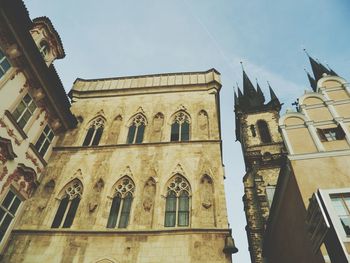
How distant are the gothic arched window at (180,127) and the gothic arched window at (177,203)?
269 cm

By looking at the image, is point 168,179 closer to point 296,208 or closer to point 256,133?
point 296,208

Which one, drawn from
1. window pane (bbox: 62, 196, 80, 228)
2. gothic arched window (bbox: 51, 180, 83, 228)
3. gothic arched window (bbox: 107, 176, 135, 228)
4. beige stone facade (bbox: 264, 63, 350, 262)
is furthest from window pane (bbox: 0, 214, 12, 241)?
beige stone facade (bbox: 264, 63, 350, 262)

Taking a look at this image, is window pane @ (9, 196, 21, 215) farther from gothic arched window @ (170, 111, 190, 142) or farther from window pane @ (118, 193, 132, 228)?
gothic arched window @ (170, 111, 190, 142)

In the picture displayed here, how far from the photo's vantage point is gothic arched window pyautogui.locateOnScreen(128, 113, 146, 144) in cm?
1454

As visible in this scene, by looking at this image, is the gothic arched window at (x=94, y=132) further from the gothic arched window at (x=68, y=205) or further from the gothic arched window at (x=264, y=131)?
the gothic arched window at (x=264, y=131)

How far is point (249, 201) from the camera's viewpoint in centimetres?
2083

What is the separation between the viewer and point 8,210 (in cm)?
1080

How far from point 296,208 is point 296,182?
1043 mm

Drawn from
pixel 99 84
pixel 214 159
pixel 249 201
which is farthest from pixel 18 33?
pixel 249 201

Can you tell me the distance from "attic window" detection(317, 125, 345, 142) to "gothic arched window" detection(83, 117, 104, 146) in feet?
36.1

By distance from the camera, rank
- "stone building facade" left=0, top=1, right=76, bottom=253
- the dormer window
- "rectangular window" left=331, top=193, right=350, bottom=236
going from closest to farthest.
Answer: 1. "rectangular window" left=331, top=193, right=350, bottom=236
2. "stone building facade" left=0, top=1, right=76, bottom=253
3. the dormer window

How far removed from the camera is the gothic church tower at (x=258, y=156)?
750 inches

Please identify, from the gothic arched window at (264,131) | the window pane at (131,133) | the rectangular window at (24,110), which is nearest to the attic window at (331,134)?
the window pane at (131,133)

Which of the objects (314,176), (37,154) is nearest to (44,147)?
(37,154)
